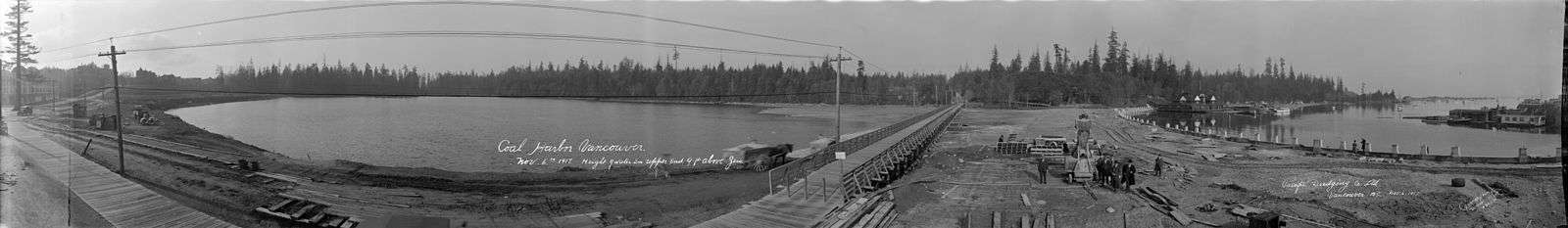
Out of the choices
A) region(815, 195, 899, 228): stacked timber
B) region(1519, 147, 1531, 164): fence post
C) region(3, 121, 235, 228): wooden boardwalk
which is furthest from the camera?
region(1519, 147, 1531, 164): fence post

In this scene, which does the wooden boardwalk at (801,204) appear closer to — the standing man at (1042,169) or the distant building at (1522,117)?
the standing man at (1042,169)

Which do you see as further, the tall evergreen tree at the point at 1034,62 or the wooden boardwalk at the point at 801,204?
the tall evergreen tree at the point at 1034,62

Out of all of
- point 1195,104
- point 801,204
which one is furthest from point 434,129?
point 1195,104

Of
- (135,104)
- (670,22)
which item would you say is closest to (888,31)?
(670,22)

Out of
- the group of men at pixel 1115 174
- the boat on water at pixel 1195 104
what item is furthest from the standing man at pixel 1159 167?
the boat on water at pixel 1195 104

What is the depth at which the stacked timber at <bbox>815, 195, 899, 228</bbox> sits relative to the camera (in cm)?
467

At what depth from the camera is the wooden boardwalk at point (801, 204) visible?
4.40 meters

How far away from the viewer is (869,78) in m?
5.19

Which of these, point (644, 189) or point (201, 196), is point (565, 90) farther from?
point (201, 196)

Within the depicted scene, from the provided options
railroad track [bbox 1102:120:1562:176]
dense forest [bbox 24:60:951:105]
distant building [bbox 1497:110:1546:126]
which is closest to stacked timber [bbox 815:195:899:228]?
dense forest [bbox 24:60:951:105]

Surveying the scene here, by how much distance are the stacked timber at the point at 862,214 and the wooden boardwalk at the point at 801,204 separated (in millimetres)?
53

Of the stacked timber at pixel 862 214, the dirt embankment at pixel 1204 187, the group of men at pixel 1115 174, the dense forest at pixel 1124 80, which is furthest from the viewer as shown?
the dense forest at pixel 1124 80

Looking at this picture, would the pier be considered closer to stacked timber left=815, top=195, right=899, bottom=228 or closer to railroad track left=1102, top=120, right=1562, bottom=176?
railroad track left=1102, top=120, right=1562, bottom=176

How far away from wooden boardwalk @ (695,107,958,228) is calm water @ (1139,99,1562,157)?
2.67 m
